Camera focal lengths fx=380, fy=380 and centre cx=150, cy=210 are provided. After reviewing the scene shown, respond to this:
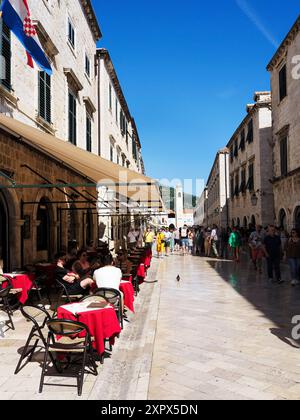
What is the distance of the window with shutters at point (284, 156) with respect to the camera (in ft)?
64.7

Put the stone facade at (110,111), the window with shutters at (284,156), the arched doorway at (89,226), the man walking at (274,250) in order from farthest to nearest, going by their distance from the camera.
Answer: the stone facade at (110,111), the window with shutters at (284,156), the arched doorway at (89,226), the man walking at (274,250)

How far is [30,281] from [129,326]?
2242 millimetres

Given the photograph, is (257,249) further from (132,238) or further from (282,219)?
(132,238)

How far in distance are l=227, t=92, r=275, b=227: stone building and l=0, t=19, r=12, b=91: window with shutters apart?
16410mm

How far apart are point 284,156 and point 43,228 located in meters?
13.7

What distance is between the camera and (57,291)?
30.9 ft

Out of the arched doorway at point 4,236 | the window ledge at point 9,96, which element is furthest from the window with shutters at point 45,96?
the arched doorway at point 4,236

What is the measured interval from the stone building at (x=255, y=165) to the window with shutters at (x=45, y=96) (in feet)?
46.4

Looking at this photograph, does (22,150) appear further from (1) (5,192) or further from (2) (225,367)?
(2) (225,367)

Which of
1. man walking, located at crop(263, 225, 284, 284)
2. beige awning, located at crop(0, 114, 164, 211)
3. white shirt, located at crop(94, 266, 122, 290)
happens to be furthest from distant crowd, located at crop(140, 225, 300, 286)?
white shirt, located at crop(94, 266, 122, 290)

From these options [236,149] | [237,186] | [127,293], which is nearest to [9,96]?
[127,293]

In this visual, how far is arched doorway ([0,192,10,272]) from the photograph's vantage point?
9.16 metres

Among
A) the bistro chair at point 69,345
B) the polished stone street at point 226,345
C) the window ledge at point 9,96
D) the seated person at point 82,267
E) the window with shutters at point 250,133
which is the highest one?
the window with shutters at point 250,133

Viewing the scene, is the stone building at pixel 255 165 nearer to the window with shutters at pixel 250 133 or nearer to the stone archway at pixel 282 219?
the window with shutters at pixel 250 133
